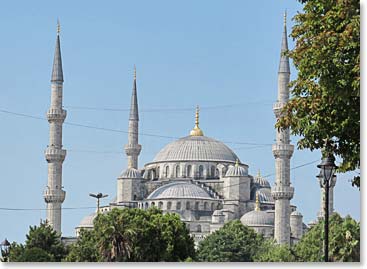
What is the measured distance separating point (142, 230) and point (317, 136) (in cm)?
1751

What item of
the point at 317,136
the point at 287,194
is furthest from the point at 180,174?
the point at 317,136

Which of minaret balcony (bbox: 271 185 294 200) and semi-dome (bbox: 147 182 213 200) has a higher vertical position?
semi-dome (bbox: 147 182 213 200)

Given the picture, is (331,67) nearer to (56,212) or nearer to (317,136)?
(317,136)

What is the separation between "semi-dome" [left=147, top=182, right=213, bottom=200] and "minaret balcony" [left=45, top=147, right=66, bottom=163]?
17071 mm

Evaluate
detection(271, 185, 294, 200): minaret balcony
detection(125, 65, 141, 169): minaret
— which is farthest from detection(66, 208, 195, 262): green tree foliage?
detection(125, 65, 141, 169): minaret

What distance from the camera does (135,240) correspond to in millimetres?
31250

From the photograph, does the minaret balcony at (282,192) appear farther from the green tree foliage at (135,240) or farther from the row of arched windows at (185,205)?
the green tree foliage at (135,240)

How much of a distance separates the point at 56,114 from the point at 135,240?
106 ft

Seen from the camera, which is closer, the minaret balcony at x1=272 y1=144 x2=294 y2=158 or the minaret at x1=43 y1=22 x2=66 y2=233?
the minaret at x1=43 y1=22 x2=66 y2=233

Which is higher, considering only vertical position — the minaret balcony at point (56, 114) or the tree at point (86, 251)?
the minaret balcony at point (56, 114)

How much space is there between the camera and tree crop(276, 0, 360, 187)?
1423cm

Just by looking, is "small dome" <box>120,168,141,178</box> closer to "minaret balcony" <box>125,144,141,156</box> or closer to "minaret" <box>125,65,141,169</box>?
"minaret balcony" <box>125,144,141,156</box>

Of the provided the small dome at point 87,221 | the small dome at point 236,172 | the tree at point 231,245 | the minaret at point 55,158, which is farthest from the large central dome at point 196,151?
the tree at point 231,245

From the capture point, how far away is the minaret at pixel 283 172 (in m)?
62.3
